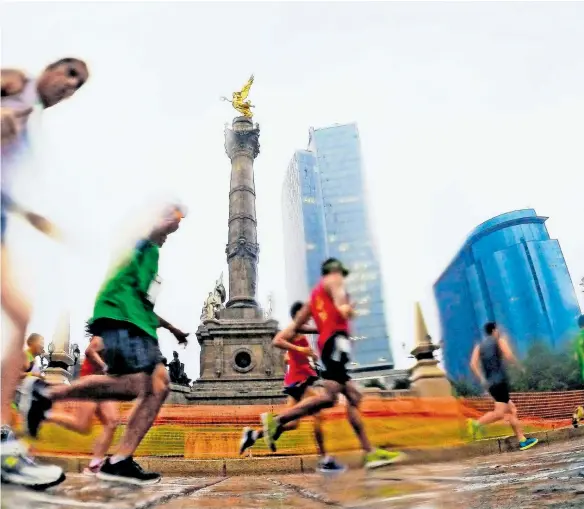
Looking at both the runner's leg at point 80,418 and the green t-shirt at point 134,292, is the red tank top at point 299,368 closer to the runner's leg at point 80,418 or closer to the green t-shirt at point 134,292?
the green t-shirt at point 134,292

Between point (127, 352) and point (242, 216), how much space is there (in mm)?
17128

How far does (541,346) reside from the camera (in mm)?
6355

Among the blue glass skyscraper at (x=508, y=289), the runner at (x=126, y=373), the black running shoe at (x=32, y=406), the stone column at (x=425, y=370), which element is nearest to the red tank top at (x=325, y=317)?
the runner at (x=126, y=373)

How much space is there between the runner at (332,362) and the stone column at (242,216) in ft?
47.1

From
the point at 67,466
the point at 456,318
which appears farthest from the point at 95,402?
the point at 456,318

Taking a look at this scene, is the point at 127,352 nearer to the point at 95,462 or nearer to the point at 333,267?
the point at 95,462

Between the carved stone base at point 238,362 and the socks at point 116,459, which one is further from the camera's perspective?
the carved stone base at point 238,362

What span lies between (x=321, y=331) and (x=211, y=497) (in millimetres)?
1308

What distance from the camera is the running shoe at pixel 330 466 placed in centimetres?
325

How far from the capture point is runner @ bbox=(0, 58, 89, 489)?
2.23m

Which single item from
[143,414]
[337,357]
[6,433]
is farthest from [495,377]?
[6,433]

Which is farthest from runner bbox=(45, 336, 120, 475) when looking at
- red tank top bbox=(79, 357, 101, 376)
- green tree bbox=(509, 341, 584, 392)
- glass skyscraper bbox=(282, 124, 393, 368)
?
green tree bbox=(509, 341, 584, 392)

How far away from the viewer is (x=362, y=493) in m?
2.63

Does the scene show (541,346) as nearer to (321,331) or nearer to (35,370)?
(321,331)
